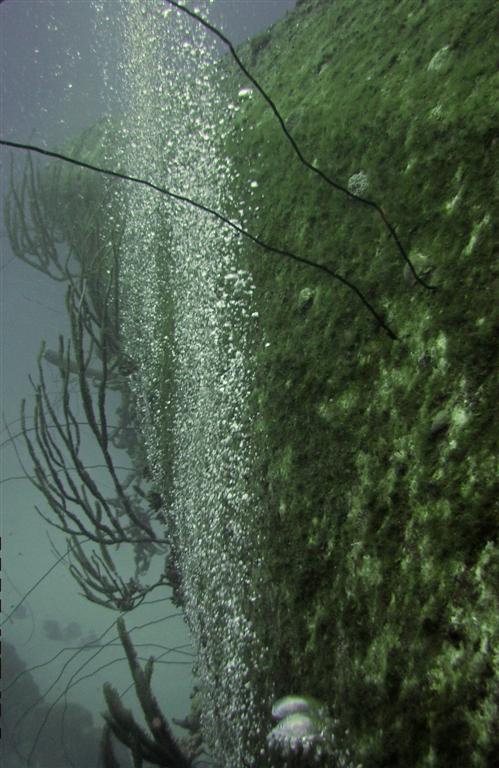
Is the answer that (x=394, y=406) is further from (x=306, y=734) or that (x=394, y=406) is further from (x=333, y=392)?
(x=306, y=734)

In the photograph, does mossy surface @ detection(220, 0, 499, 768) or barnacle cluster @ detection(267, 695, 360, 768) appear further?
barnacle cluster @ detection(267, 695, 360, 768)

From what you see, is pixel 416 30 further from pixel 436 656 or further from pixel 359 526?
pixel 436 656

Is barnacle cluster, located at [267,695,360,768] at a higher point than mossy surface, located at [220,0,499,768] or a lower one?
lower

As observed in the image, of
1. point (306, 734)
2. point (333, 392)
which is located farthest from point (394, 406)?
point (306, 734)

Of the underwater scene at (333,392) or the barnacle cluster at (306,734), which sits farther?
the barnacle cluster at (306,734)

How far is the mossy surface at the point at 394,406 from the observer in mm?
891

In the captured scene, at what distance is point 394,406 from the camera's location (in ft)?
3.83

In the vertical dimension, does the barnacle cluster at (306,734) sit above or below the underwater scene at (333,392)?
below

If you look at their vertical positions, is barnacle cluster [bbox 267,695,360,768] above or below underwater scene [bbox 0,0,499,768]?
below

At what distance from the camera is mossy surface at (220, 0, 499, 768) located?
89 centimetres

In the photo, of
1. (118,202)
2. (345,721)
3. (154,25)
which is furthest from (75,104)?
(345,721)

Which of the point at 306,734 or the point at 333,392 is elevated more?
the point at 333,392

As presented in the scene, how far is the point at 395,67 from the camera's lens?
5.41 feet

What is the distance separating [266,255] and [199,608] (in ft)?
5.41
